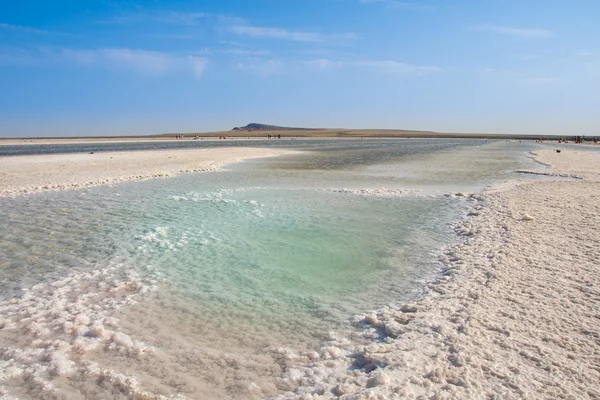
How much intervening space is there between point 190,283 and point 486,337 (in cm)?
469

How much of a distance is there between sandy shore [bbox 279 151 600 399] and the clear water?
520 millimetres

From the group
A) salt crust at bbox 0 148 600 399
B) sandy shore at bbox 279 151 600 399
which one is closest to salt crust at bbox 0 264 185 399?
salt crust at bbox 0 148 600 399

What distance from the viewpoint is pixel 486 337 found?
495 centimetres

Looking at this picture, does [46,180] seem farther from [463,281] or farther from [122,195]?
[463,281]

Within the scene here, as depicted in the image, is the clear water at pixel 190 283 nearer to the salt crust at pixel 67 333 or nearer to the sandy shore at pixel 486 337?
the salt crust at pixel 67 333

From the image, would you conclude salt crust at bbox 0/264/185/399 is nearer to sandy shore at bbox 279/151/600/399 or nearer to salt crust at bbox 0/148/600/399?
salt crust at bbox 0/148/600/399

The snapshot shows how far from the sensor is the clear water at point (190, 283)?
4535 mm

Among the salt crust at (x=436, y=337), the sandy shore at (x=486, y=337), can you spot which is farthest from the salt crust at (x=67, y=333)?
the sandy shore at (x=486, y=337)

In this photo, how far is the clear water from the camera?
179 inches

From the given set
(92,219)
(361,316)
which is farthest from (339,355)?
(92,219)

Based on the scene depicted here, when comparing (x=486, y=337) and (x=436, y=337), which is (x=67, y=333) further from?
(x=486, y=337)

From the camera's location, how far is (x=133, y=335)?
5.31 m

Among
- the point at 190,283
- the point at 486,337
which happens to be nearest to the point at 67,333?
the point at 190,283

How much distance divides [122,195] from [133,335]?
12.2 meters
